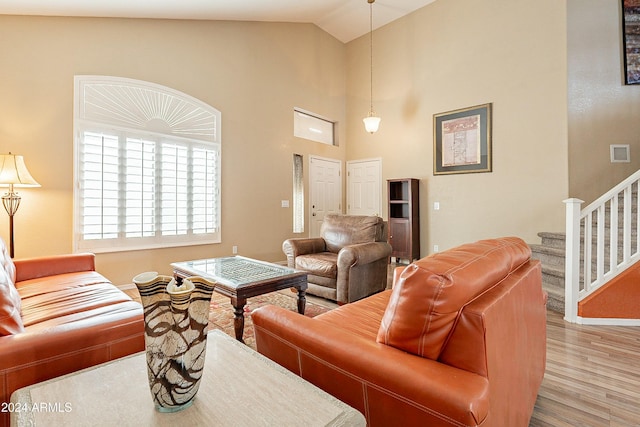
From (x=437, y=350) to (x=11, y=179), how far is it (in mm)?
3721

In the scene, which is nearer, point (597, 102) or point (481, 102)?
point (597, 102)

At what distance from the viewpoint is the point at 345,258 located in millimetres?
2939

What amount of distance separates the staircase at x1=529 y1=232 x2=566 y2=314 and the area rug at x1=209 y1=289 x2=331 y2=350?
2252mm

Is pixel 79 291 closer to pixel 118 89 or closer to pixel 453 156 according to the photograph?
pixel 118 89

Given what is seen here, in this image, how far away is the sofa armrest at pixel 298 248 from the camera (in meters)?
3.55

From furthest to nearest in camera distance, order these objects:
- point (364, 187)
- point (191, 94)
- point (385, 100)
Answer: point (364, 187)
point (385, 100)
point (191, 94)

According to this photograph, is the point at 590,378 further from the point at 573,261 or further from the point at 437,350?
the point at 437,350

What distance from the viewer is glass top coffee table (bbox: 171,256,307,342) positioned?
2.17 metres

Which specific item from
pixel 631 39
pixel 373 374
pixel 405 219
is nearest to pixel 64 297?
pixel 373 374

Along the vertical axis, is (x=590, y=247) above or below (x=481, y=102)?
below

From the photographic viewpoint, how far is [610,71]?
4070 millimetres

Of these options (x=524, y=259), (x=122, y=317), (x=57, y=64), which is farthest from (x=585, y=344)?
(x=57, y=64)

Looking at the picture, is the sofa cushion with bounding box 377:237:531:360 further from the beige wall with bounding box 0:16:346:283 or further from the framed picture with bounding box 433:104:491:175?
the framed picture with bounding box 433:104:491:175

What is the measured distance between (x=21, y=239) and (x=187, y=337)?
3.66 m
